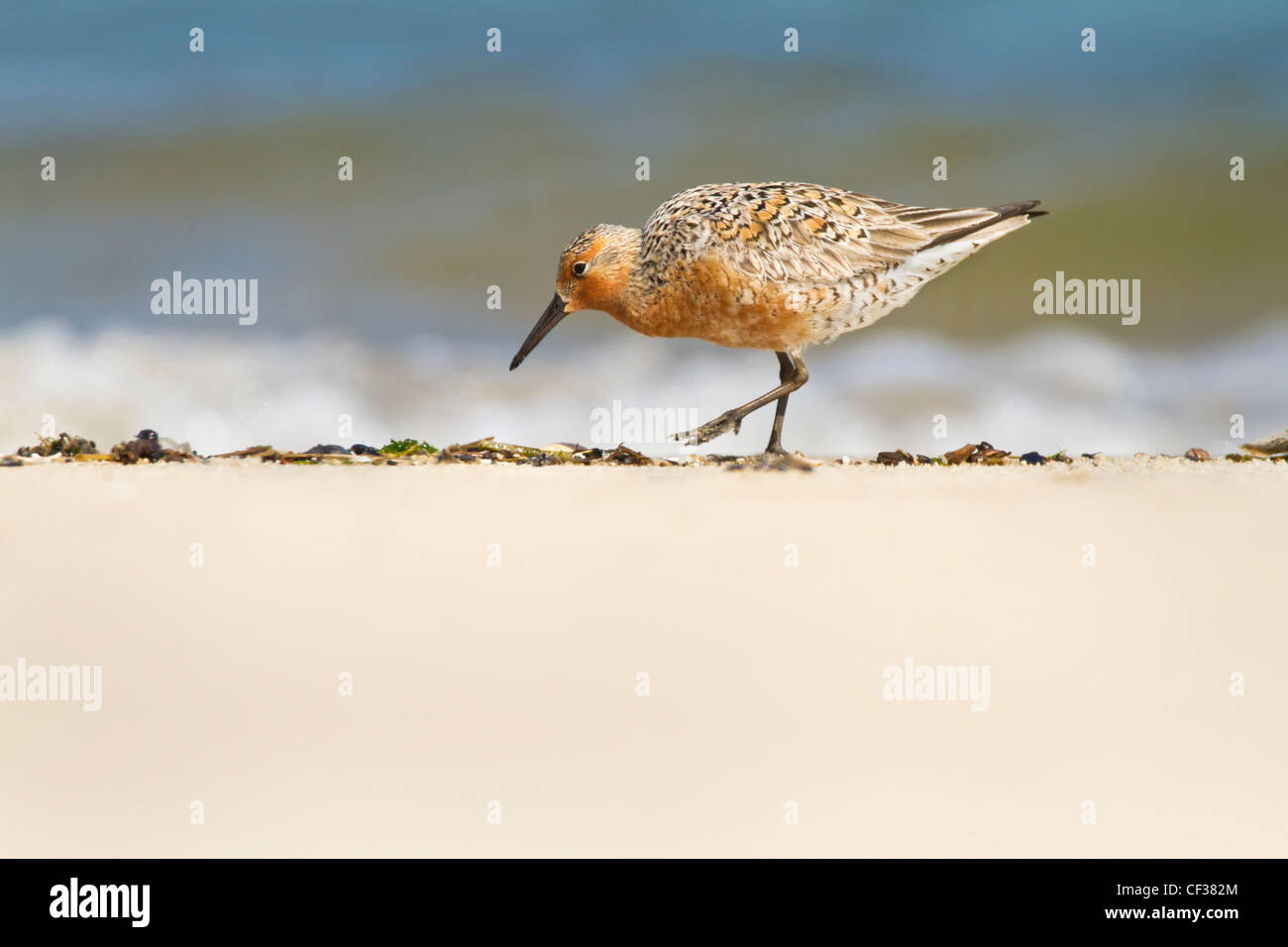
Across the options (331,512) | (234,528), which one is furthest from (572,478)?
(234,528)

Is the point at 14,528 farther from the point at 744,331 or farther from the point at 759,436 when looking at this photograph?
the point at 759,436

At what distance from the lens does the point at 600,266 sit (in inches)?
236

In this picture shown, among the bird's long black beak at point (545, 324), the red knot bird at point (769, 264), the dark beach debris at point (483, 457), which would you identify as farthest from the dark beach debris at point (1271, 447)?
the bird's long black beak at point (545, 324)

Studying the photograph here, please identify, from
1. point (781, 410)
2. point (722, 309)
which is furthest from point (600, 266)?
point (781, 410)

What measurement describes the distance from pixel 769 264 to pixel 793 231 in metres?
0.29

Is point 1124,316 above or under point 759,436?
above

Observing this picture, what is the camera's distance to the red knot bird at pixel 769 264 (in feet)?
18.2

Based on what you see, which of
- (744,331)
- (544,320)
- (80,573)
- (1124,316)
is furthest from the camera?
(1124,316)

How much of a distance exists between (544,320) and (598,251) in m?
0.53

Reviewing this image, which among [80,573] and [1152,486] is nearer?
[80,573]

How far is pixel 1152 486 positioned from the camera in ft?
15.1

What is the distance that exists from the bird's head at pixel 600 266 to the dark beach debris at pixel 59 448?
2.52 meters

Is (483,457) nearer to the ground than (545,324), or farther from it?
nearer to the ground

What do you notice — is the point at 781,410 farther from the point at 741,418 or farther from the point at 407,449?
the point at 407,449
